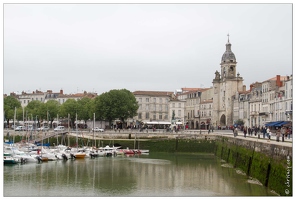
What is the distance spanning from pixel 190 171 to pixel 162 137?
1034 inches

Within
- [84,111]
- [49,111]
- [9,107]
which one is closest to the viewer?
[84,111]

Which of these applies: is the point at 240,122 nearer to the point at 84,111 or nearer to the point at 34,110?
the point at 84,111

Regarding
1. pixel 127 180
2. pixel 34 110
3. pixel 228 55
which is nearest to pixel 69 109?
pixel 34 110

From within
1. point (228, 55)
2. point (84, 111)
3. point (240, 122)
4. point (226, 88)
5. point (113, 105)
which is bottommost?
point (240, 122)

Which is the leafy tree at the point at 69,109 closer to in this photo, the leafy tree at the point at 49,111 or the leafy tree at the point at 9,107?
the leafy tree at the point at 49,111

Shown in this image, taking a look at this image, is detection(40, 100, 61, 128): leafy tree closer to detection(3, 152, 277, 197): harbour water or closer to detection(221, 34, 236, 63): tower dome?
detection(221, 34, 236, 63): tower dome

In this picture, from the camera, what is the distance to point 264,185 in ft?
98.3

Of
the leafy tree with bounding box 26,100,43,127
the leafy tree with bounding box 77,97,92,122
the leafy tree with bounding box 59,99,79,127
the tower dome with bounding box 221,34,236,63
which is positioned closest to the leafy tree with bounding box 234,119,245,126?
the tower dome with bounding box 221,34,236,63

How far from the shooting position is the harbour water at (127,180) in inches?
1164

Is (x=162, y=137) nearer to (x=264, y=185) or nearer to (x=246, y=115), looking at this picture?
(x=246, y=115)

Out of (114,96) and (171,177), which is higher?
(114,96)

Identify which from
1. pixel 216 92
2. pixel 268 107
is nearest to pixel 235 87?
pixel 216 92

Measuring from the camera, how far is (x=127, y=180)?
35.1 metres

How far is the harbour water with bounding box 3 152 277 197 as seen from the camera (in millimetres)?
29578
